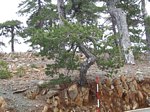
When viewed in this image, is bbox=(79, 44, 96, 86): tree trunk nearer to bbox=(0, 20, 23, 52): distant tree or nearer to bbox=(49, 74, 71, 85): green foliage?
bbox=(49, 74, 71, 85): green foliage

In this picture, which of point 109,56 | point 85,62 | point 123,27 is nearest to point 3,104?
point 85,62

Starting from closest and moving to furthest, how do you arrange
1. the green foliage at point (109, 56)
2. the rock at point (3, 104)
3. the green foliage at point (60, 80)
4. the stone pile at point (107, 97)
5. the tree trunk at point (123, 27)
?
the rock at point (3, 104) < the stone pile at point (107, 97) < the green foliage at point (60, 80) < the green foliage at point (109, 56) < the tree trunk at point (123, 27)

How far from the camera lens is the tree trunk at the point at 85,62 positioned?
12.4m

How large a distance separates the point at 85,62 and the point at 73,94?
3.85 feet

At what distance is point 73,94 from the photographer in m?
12.3

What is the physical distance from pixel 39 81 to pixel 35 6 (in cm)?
1906

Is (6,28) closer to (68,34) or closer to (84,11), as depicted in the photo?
(84,11)

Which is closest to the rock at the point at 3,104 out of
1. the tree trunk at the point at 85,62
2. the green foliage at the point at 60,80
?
the green foliage at the point at 60,80

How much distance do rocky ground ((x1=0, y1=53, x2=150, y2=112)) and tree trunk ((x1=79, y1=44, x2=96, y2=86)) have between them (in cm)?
29

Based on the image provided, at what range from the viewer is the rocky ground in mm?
11680

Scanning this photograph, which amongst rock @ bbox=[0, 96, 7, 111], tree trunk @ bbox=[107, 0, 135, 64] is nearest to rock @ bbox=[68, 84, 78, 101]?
rock @ bbox=[0, 96, 7, 111]

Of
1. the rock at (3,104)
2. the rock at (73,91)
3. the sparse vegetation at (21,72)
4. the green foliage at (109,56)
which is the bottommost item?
the rock at (3,104)

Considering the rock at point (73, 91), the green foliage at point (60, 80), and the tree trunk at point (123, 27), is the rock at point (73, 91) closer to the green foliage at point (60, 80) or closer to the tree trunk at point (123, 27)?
the green foliage at point (60, 80)

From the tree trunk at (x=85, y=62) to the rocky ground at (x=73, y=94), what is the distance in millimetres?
288
